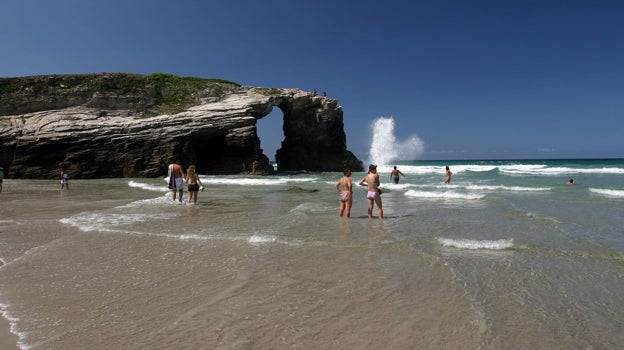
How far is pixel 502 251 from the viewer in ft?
21.3

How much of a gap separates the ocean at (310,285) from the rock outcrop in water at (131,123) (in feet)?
83.5

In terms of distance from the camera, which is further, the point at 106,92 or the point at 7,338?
the point at 106,92

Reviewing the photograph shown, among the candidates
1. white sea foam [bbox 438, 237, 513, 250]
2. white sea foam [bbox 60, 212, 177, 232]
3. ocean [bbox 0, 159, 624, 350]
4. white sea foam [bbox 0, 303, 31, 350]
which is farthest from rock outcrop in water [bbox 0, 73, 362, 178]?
white sea foam [bbox 0, 303, 31, 350]

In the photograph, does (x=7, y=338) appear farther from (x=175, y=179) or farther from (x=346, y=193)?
A: (x=175, y=179)

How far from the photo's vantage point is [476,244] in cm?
684

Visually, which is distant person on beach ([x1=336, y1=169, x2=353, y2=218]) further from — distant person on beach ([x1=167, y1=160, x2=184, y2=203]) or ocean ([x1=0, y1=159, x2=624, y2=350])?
distant person on beach ([x1=167, y1=160, x2=184, y2=203])

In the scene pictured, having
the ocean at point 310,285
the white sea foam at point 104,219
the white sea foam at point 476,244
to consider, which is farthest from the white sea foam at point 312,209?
the white sea foam at point 476,244

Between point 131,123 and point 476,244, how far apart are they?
3324 cm

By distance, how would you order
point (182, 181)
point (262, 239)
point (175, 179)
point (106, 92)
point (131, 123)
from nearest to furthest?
point (262, 239)
point (182, 181)
point (175, 179)
point (131, 123)
point (106, 92)

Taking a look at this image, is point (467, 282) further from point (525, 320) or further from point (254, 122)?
point (254, 122)

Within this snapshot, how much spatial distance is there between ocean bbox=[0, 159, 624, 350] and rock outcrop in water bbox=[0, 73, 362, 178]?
25465 millimetres

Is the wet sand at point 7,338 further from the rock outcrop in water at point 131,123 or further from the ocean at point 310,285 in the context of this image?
the rock outcrop in water at point 131,123

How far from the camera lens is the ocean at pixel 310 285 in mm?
3283

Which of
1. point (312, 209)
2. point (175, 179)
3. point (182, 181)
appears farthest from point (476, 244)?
point (175, 179)
